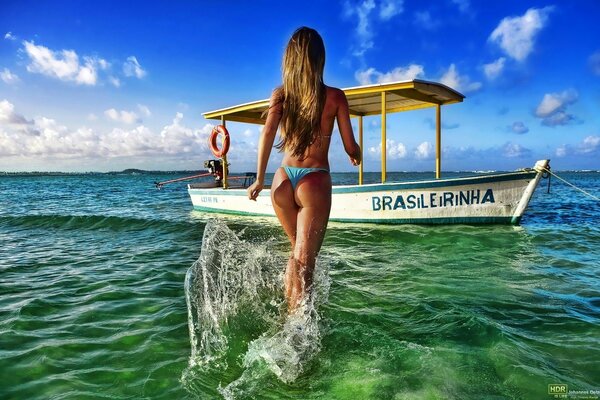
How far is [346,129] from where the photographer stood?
2926 millimetres

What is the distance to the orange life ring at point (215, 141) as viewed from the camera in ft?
41.0

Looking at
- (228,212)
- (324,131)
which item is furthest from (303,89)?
(228,212)

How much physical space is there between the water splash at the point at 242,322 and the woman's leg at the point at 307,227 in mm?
159

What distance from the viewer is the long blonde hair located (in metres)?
2.67

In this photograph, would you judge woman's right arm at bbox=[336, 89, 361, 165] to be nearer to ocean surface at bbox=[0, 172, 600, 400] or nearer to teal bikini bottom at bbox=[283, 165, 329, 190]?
teal bikini bottom at bbox=[283, 165, 329, 190]

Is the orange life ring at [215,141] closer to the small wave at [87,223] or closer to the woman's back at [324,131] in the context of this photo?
the small wave at [87,223]

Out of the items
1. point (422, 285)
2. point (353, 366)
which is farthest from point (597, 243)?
point (353, 366)

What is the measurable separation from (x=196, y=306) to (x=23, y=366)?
131cm

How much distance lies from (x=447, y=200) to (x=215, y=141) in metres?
7.78

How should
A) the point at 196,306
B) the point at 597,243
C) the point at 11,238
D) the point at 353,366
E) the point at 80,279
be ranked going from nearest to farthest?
the point at 353,366 < the point at 196,306 < the point at 80,279 < the point at 597,243 < the point at 11,238

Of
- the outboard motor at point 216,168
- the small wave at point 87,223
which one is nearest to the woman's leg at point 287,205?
the small wave at point 87,223

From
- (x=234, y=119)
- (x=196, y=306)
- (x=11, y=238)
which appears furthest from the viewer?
(x=234, y=119)

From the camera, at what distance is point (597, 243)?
23.8 ft

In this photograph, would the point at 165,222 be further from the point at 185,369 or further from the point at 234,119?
the point at 185,369
